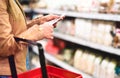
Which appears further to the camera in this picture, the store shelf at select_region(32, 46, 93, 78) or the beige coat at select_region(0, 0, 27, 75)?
the store shelf at select_region(32, 46, 93, 78)

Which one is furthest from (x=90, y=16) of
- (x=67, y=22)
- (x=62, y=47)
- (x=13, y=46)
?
(x=13, y=46)

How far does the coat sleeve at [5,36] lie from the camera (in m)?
1.37

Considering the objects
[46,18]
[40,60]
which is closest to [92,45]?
[46,18]

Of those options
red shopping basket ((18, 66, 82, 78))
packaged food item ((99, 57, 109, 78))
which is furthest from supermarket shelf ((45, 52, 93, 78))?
red shopping basket ((18, 66, 82, 78))

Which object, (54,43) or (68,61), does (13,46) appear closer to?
(68,61)

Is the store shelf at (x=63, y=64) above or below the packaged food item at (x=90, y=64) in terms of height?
below

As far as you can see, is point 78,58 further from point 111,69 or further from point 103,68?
point 111,69

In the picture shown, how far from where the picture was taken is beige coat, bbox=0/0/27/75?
4.52 ft

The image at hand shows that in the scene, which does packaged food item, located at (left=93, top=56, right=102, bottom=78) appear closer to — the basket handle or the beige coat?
the beige coat

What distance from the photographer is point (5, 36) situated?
4.51 ft

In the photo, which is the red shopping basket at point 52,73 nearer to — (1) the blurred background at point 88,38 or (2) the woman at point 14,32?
(2) the woman at point 14,32

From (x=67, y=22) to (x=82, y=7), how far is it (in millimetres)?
584

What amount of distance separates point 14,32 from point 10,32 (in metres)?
0.10

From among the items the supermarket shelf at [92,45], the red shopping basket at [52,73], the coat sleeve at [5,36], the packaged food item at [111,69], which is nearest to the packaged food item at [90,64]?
the supermarket shelf at [92,45]
